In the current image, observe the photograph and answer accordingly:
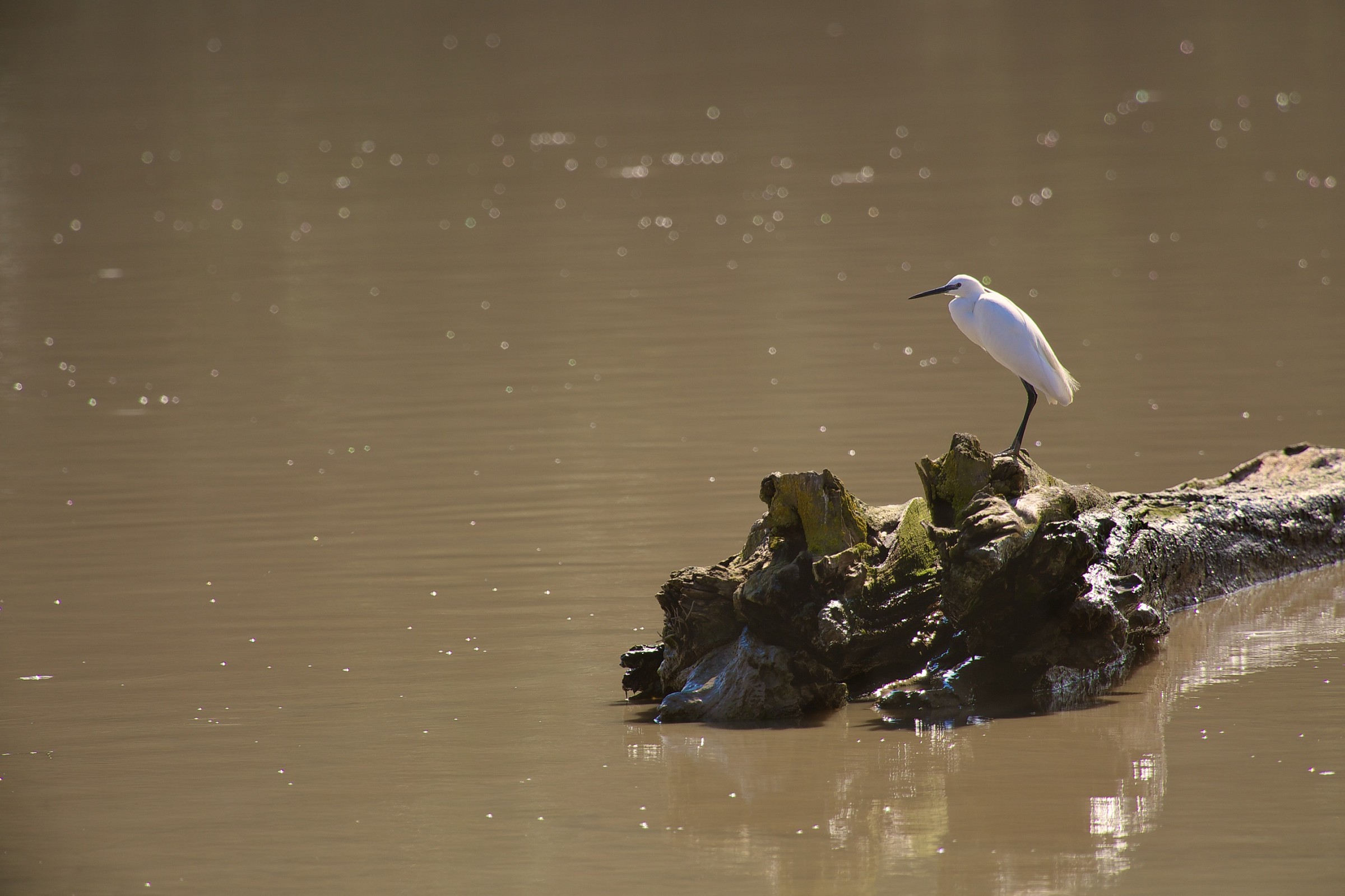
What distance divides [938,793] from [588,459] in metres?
6.05

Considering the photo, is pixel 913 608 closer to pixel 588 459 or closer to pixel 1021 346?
pixel 1021 346

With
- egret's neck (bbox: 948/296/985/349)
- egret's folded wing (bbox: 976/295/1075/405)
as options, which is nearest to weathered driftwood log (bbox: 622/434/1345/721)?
egret's folded wing (bbox: 976/295/1075/405)

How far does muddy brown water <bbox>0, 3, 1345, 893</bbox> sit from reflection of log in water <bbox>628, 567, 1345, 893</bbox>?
0.07 ft

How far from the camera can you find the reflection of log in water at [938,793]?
528 centimetres

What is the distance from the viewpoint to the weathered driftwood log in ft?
21.2

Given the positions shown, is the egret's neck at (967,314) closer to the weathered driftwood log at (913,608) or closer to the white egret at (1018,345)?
the white egret at (1018,345)

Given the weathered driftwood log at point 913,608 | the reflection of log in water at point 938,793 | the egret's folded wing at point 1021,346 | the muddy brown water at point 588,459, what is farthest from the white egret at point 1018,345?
the reflection of log in water at point 938,793

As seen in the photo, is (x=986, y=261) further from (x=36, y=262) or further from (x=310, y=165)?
(x=310, y=165)

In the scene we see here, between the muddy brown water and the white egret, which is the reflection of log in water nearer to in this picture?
the muddy brown water

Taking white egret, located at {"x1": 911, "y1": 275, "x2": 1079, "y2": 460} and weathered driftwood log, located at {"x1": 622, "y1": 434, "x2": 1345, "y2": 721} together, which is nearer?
weathered driftwood log, located at {"x1": 622, "y1": 434, "x2": 1345, "y2": 721}

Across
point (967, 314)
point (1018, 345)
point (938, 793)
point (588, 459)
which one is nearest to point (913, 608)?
point (938, 793)

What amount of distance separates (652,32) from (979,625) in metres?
46.7

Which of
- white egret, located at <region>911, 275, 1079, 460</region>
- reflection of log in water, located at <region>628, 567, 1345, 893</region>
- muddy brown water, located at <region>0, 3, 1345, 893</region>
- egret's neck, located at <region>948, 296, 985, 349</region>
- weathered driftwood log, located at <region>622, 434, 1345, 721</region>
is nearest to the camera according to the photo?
reflection of log in water, located at <region>628, 567, 1345, 893</region>

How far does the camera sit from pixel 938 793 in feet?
19.0
